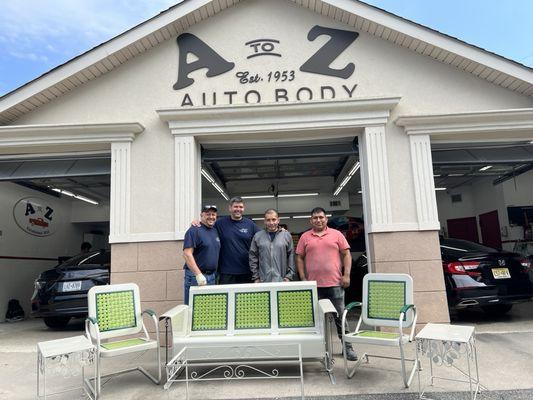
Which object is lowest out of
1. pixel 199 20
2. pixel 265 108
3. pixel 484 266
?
pixel 484 266

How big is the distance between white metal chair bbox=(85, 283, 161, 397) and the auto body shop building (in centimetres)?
127

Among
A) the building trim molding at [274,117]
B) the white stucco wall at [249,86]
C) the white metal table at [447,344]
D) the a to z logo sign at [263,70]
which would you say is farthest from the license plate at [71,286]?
the white metal table at [447,344]

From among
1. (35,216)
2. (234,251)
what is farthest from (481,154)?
(35,216)

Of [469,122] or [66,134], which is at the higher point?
[66,134]

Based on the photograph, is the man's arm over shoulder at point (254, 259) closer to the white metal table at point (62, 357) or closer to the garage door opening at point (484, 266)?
the white metal table at point (62, 357)

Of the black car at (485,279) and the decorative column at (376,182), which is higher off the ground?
the decorative column at (376,182)

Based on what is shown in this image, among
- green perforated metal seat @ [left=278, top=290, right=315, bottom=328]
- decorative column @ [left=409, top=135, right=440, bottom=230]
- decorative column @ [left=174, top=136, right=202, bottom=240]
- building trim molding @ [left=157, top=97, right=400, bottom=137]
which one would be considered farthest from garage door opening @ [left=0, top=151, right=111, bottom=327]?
decorative column @ [left=409, top=135, right=440, bottom=230]

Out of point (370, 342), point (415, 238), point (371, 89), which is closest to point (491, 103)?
point (371, 89)

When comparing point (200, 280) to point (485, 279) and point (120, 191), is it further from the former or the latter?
point (485, 279)

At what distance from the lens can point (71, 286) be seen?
6.43 meters

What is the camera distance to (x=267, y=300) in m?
4.02

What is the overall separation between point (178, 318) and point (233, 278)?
103 centimetres

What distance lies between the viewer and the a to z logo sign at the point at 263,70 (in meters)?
5.83

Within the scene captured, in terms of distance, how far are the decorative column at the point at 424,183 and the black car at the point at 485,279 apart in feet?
2.84
